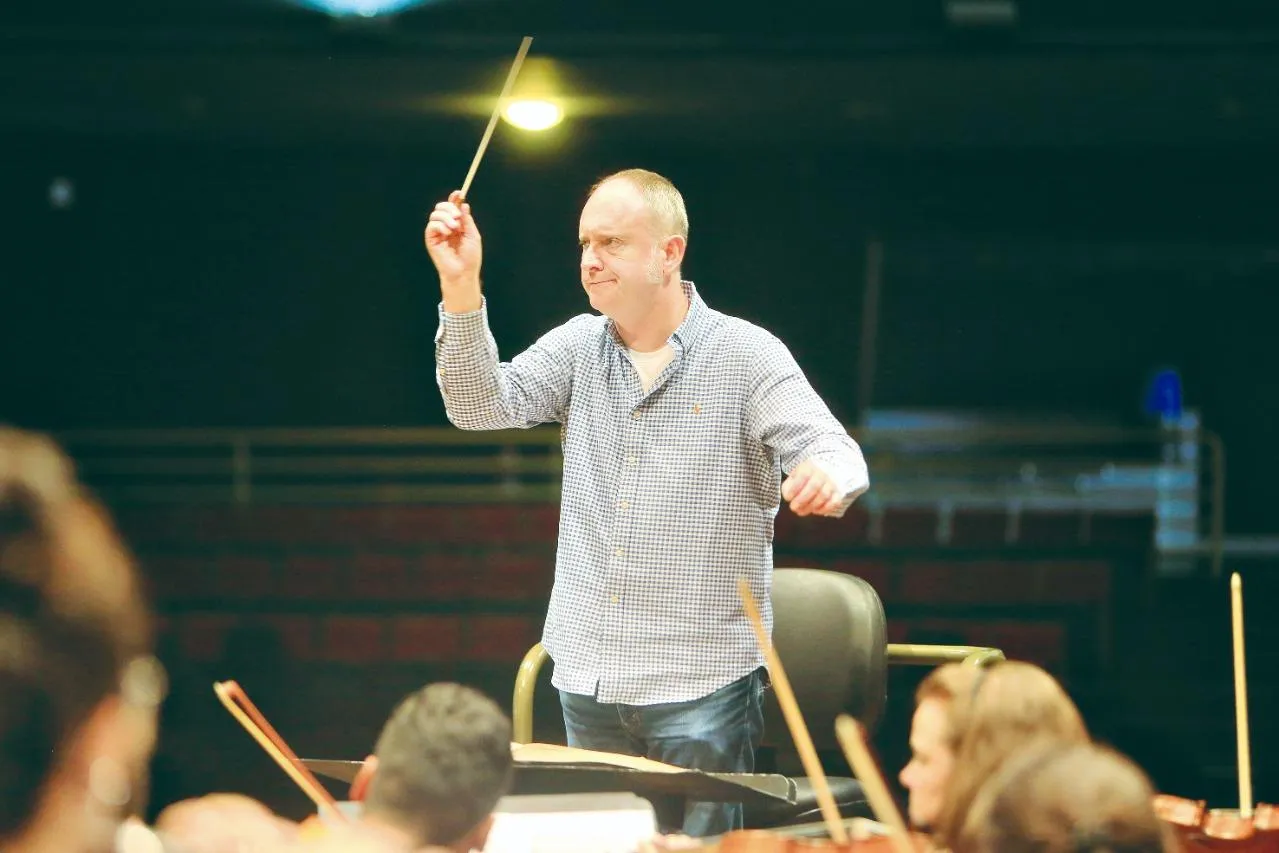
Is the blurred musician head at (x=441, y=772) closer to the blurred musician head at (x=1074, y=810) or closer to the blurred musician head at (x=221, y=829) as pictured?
the blurred musician head at (x=221, y=829)

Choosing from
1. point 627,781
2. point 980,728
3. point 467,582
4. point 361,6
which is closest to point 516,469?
point 467,582

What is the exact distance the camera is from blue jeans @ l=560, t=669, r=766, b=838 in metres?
1.85

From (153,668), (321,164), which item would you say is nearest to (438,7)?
(321,164)

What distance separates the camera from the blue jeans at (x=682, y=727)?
185cm

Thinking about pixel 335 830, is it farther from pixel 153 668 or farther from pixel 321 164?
pixel 321 164

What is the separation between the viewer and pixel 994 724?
37.5 inches

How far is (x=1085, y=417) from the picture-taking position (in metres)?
7.26

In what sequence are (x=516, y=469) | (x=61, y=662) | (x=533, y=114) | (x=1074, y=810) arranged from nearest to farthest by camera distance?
(x=61, y=662) < (x=1074, y=810) < (x=533, y=114) < (x=516, y=469)

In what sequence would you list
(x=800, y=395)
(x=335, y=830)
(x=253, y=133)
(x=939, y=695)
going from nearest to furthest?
(x=335, y=830)
(x=939, y=695)
(x=800, y=395)
(x=253, y=133)

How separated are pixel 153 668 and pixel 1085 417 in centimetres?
706

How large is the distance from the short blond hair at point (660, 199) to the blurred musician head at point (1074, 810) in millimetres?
1166

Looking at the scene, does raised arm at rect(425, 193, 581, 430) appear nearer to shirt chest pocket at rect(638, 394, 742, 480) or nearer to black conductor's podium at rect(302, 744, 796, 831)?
shirt chest pocket at rect(638, 394, 742, 480)

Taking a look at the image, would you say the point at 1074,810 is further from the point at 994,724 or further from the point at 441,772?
the point at 441,772

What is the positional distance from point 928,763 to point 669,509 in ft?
2.63
